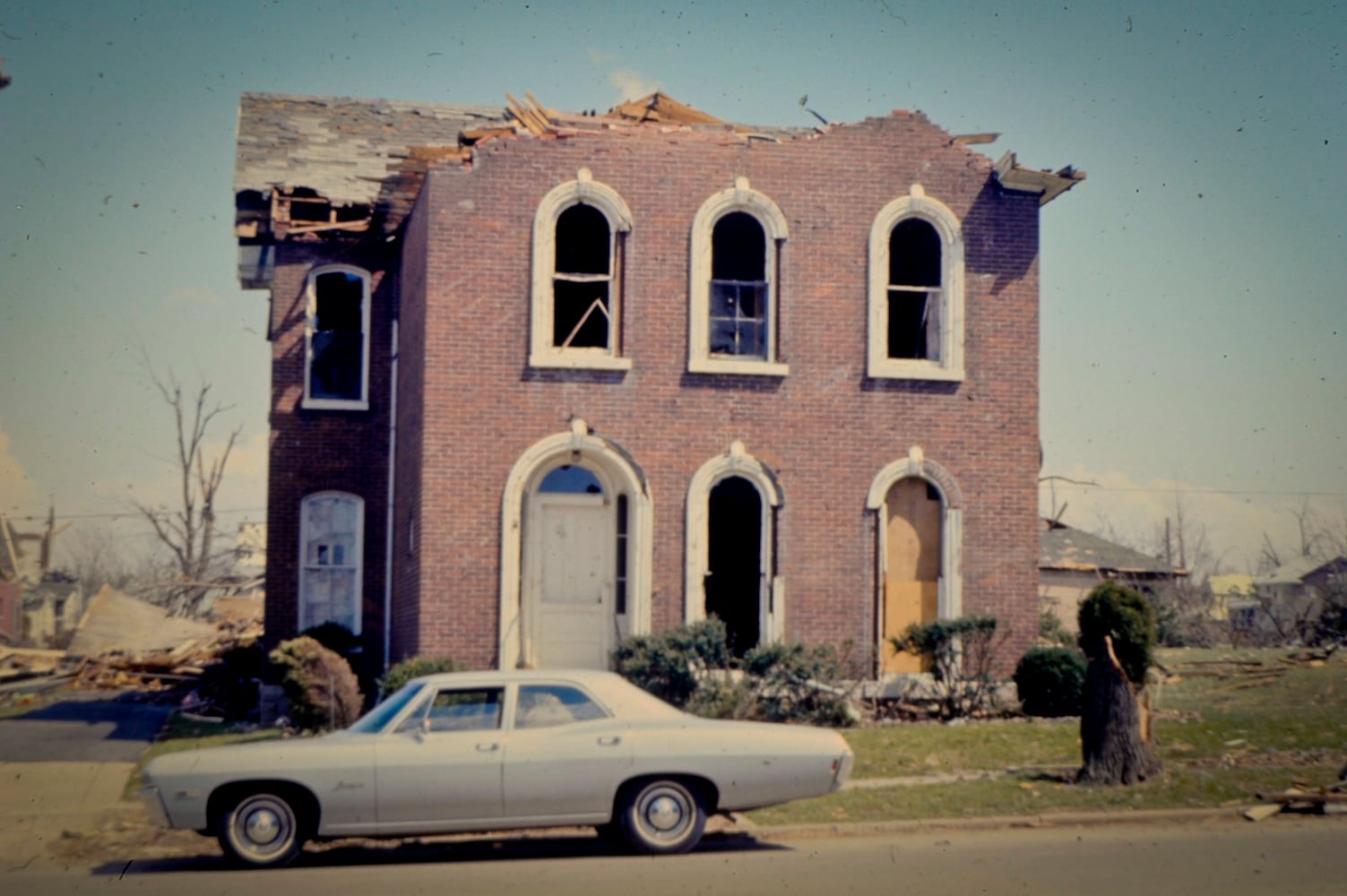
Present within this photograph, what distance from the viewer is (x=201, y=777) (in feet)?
34.2

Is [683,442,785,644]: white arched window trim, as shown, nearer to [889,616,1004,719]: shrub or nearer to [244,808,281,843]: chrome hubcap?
[889,616,1004,719]: shrub

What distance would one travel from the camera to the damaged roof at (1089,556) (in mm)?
39469

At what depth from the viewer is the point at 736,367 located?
19344 millimetres

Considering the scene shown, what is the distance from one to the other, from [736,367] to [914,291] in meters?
2.69

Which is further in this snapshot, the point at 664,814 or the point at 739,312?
the point at 739,312

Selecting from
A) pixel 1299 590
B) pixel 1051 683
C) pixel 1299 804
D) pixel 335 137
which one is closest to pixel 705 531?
pixel 1051 683

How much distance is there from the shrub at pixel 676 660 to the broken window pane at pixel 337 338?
738 cm

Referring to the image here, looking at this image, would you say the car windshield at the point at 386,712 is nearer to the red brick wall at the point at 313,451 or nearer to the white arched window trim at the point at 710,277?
the white arched window trim at the point at 710,277

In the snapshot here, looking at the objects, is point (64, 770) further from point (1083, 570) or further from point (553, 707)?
point (1083, 570)

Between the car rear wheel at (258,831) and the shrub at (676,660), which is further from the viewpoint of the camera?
the shrub at (676,660)

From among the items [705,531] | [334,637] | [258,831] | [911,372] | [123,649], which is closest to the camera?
[258,831]

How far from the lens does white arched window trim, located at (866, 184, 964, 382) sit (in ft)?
64.8

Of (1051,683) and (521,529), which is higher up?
(521,529)

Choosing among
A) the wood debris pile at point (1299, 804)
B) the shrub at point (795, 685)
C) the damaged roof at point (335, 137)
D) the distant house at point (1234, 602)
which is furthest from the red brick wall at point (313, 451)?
the distant house at point (1234, 602)
